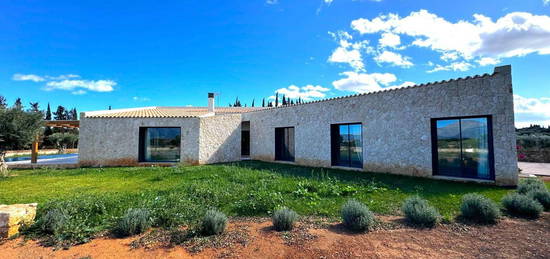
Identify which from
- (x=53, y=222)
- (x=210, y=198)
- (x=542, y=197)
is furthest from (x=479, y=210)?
(x=53, y=222)

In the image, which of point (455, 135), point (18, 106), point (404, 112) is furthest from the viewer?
point (18, 106)

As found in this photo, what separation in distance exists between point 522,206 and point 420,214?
254 centimetres

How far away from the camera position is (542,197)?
5508 millimetres

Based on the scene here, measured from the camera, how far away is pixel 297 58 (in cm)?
1582

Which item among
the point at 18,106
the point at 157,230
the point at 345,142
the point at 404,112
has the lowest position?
the point at 157,230

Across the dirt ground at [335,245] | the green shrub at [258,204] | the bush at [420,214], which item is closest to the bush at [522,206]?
the dirt ground at [335,245]

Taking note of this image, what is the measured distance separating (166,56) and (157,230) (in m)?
15.5

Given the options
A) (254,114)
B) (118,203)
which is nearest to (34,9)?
(118,203)

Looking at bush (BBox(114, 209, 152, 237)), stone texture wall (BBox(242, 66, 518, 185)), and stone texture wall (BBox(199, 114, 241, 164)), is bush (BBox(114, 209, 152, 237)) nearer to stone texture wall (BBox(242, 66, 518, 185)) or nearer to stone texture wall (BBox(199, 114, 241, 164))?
stone texture wall (BBox(242, 66, 518, 185))

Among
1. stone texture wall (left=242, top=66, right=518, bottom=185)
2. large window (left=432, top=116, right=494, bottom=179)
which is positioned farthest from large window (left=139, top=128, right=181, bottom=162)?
large window (left=432, top=116, right=494, bottom=179)

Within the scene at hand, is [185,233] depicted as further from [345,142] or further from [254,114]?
[254,114]

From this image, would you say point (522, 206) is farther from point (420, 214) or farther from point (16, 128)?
point (16, 128)

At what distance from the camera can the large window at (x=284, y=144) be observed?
14.3 metres

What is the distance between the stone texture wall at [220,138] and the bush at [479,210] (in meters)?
13.0
